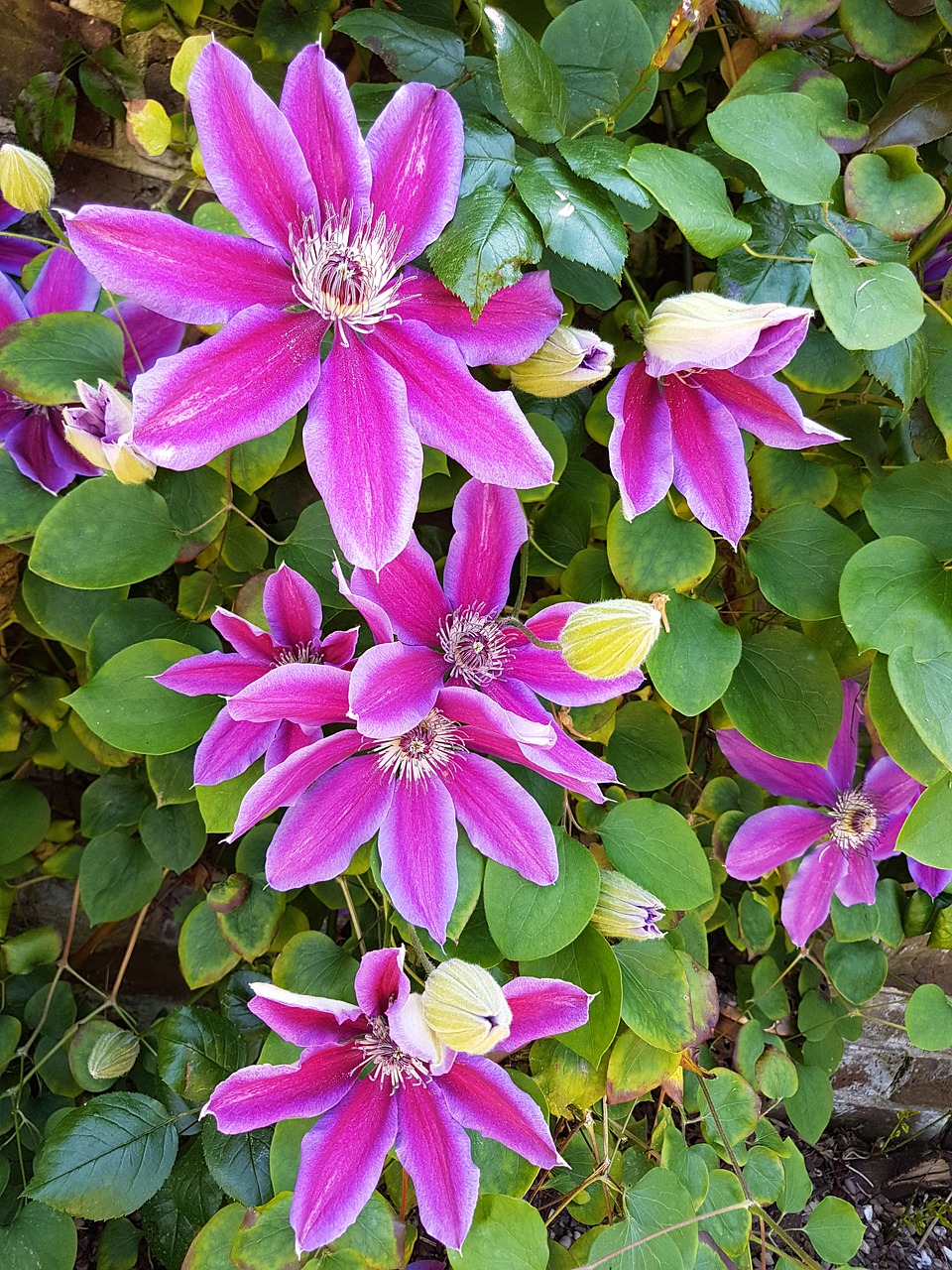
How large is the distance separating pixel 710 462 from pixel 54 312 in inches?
19.8

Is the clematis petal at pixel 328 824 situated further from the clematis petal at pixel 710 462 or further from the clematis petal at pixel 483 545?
the clematis petal at pixel 710 462

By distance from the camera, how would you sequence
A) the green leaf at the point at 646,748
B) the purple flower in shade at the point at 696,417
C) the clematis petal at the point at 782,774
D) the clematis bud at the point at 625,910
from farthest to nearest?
the clematis petal at the point at 782,774, the green leaf at the point at 646,748, the clematis bud at the point at 625,910, the purple flower in shade at the point at 696,417

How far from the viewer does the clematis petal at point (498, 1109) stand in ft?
1.88

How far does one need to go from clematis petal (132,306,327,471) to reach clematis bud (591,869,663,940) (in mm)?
393

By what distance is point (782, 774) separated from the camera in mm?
879

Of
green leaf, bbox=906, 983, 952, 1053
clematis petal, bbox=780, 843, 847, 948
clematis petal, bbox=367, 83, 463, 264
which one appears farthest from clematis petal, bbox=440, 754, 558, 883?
green leaf, bbox=906, 983, 952, 1053

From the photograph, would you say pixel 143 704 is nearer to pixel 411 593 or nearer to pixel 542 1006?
pixel 411 593

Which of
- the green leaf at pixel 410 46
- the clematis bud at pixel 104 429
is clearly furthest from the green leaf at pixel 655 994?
the green leaf at pixel 410 46

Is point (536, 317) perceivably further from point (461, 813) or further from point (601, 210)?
point (461, 813)

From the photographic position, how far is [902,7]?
61 centimetres

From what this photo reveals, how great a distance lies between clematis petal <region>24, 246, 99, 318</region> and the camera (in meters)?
0.67

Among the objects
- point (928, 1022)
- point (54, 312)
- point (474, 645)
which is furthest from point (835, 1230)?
point (54, 312)

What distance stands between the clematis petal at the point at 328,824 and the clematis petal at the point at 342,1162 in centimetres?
16

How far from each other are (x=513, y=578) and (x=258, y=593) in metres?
0.27
